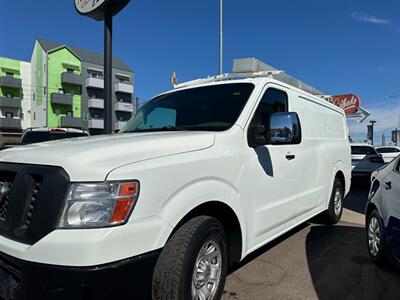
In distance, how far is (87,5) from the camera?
7156 millimetres

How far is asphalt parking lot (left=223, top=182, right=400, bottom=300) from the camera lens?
3.46m

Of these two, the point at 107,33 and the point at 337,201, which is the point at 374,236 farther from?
the point at 107,33

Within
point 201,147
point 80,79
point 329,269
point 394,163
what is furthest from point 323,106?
point 80,79

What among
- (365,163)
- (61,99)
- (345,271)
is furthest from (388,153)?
(61,99)

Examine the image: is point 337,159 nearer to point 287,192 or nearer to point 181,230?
point 287,192

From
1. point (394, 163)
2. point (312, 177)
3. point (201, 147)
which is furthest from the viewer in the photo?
point (312, 177)

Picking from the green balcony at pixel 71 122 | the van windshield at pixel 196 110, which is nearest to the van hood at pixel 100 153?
the van windshield at pixel 196 110

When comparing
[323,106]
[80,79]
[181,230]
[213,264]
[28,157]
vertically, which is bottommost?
[213,264]

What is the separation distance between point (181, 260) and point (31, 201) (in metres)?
1.02

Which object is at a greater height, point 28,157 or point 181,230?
point 28,157

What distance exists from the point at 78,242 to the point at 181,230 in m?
0.76

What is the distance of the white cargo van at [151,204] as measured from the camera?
2047 millimetres

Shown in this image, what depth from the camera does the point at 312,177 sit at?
4.86m

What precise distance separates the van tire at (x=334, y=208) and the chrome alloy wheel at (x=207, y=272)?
11.5 ft
